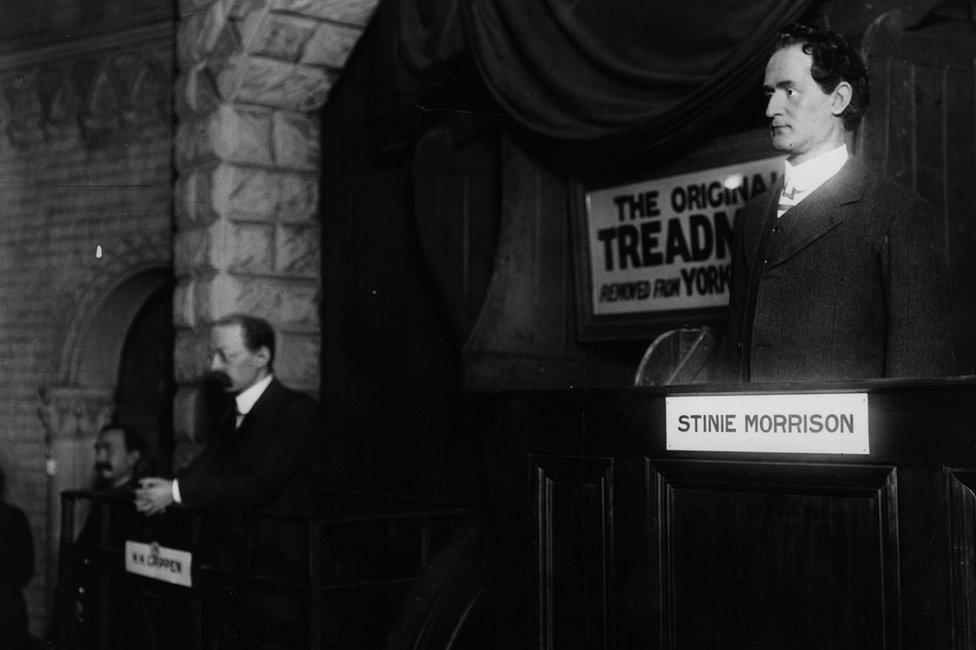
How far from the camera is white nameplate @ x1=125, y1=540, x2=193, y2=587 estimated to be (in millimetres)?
4035

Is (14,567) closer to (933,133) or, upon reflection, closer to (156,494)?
(156,494)

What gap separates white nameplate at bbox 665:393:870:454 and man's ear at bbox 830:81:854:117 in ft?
2.46

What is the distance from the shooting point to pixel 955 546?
6.57ft

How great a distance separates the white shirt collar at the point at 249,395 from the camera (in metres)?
4.53

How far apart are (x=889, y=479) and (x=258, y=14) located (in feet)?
12.4

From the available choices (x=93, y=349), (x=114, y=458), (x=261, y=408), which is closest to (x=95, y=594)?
(x=261, y=408)

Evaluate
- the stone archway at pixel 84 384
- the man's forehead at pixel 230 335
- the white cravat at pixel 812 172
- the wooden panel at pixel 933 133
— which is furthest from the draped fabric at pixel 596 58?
the stone archway at pixel 84 384

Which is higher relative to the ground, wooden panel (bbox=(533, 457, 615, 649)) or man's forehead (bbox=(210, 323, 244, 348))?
man's forehead (bbox=(210, 323, 244, 348))

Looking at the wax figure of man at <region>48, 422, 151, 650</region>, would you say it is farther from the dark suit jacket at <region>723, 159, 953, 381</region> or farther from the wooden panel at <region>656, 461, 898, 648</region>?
the dark suit jacket at <region>723, 159, 953, 381</region>

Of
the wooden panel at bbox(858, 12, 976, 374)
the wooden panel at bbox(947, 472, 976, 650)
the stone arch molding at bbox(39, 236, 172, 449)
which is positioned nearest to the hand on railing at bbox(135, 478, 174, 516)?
the wooden panel at bbox(858, 12, 976, 374)

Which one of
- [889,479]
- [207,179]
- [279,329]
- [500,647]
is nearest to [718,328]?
[500,647]

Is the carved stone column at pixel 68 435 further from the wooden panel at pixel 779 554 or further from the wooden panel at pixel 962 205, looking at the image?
the wooden panel at pixel 779 554

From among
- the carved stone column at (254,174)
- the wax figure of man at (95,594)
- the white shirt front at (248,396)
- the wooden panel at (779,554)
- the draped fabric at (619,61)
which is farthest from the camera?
the carved stone column at (254,174)

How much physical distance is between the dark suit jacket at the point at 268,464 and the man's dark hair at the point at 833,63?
2305mm
